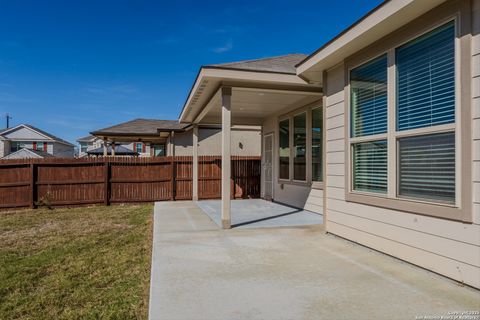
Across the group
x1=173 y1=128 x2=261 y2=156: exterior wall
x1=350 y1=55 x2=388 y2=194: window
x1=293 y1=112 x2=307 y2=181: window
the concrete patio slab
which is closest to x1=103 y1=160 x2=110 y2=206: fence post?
the concrete patio slab

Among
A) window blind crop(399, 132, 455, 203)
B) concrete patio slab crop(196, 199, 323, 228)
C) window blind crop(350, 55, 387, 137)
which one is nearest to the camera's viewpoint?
window blind crop(399, 132, 455, 203)

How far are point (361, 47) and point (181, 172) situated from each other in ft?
26.4

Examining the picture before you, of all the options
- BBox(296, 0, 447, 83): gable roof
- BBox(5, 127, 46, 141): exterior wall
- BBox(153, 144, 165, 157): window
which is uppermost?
BBox(5, 127, 46, 141): exterior wall

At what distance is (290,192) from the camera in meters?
8.93

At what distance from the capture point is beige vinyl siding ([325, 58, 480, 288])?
3.06m

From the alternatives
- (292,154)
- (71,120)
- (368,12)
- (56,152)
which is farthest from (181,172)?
(71,120)

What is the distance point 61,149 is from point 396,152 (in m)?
41.8

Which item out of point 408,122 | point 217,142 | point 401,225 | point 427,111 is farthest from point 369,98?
point 217,142

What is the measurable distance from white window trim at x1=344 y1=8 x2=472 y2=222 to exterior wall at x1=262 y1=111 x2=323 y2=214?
2592 millimetres

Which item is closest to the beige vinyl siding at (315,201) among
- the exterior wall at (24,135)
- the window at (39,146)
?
the window at (39,146)

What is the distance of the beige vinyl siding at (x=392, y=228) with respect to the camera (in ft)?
10.0

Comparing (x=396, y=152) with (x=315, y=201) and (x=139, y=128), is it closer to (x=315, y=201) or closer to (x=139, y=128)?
(x=315, y=201)

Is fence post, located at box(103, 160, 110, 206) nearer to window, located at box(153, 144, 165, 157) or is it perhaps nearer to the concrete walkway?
the concrete walkway

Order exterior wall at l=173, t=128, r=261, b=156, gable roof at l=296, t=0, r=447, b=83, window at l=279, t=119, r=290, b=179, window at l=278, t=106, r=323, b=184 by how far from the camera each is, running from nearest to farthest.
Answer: gable roof at l=296, t=0, r=447, b=83, window at l=278, t=106, r=323, b=184, window at l=279, t=119, r=290, b=179, exterior wall at l=173, t=128, r=261, b=156
